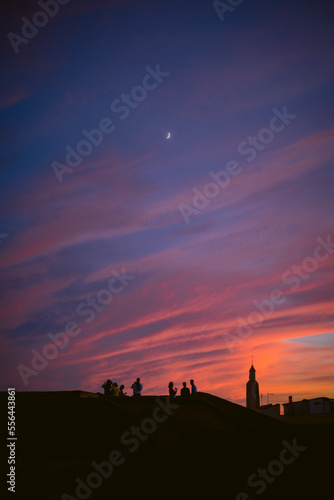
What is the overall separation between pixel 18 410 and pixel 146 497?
564 cm

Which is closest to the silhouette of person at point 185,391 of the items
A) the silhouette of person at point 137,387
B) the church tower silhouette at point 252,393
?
the silhouette of person at point 137,387

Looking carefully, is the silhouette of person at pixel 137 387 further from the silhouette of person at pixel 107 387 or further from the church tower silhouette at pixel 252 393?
the church tower silhouette at pixel 252 393

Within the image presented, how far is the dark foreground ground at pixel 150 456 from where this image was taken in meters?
12.2

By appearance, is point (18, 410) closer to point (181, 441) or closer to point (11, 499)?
point (11, 499)

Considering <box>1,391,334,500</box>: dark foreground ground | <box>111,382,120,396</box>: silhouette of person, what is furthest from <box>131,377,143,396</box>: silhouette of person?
<box>1,391,334,500</box>: dark foreground ground

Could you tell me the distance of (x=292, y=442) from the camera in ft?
45.8

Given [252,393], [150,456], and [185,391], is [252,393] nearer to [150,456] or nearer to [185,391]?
[185,391]

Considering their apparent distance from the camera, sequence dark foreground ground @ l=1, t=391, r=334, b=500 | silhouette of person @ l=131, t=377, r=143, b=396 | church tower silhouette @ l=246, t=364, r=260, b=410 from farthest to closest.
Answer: church tower silhouette @ l=246, t=364, r=260, b=410 → silhouette of person @ l=131, t=377, r=143, b=396 → dark foreground ground @ l=1, t=391, r=334, b=500

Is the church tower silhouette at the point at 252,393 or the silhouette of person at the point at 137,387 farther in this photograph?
the church tower silhouette at the point at 252,393

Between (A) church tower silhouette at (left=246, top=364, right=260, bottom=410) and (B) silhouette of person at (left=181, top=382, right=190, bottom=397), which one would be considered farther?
(A) church tower silhouette at (left=246, top=364, right=260, bottom=410)

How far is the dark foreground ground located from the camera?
12250mm

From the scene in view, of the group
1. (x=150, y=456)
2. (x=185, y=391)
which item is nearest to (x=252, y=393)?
(x=185, y=391)

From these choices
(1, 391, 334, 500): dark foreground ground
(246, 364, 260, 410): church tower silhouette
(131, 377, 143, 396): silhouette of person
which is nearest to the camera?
(1, 391, 334, 500): dark foreground ground

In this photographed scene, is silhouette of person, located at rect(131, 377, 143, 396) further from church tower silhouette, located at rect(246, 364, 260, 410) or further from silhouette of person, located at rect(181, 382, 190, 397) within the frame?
church tower silhouette, located at rect(246, 364, 260, 410)
